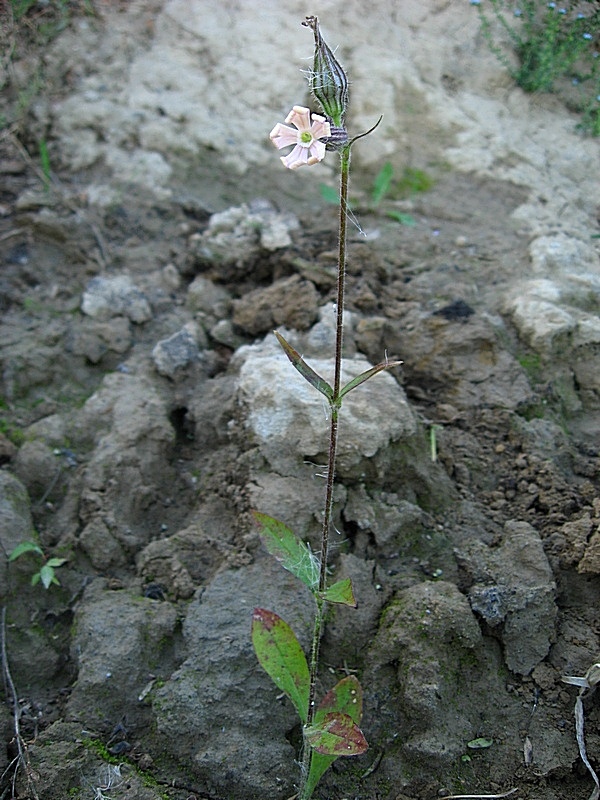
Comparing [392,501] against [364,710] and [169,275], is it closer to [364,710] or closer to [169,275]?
[364,710]

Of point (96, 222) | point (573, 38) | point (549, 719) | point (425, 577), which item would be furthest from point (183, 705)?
point (573, 38)

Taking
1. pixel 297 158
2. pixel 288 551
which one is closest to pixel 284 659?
pixel 288 551

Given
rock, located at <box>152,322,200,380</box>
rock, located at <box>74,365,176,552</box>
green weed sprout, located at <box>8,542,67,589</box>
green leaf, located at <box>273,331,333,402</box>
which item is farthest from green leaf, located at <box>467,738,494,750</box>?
rock, located at <box>152,322,200,380</box>

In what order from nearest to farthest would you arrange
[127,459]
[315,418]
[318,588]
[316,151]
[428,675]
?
[316,151]
[318,588]
[428,675]
[315,418]
[127,459]

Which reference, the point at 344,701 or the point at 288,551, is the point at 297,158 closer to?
the point at 288,551

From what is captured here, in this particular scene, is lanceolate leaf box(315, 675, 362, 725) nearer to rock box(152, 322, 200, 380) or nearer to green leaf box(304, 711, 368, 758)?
green leaf box(304, 711, 368, 758)

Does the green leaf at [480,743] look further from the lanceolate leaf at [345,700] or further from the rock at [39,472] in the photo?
the rock at [39,472]
